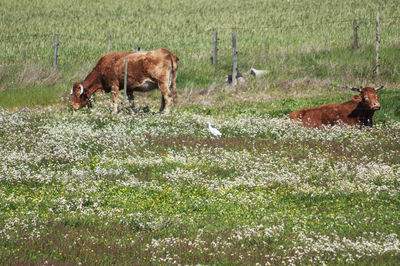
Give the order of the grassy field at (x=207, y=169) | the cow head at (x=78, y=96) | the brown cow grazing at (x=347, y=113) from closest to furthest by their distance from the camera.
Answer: the grassy field at (x=207, y=169) → the brown cow grazing at (x=347, y=113) → the cow head at (x=78, y=96)

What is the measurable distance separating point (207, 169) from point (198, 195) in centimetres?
194

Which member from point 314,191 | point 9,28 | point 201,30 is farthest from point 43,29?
point 314,191

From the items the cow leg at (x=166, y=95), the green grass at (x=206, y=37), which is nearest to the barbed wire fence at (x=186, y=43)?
the green grass at (x=206, y=37)

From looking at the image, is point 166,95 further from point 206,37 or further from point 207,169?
point 206,37

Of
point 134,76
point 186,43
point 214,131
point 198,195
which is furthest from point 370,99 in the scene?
point 186,43

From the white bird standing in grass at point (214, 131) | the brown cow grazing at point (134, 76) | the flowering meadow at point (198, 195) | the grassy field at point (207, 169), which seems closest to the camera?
the flowering meadow at point (198, 195)

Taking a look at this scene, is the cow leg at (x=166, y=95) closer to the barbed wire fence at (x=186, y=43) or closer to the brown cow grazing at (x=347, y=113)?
the brown cow grazing at (x=347, y=113)

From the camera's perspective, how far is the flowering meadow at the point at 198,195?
7402 mm

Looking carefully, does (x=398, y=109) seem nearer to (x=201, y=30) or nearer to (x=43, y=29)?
(x=201, y=30)

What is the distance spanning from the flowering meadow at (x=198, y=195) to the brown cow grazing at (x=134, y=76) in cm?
372

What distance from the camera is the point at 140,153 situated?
46.1ft

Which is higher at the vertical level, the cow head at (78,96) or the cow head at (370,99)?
the cow head at (370,99)

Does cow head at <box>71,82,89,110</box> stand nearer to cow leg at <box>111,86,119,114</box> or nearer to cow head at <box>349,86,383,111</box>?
cow leg at <box>111,86,119,114</box>

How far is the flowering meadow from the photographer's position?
740 cm
